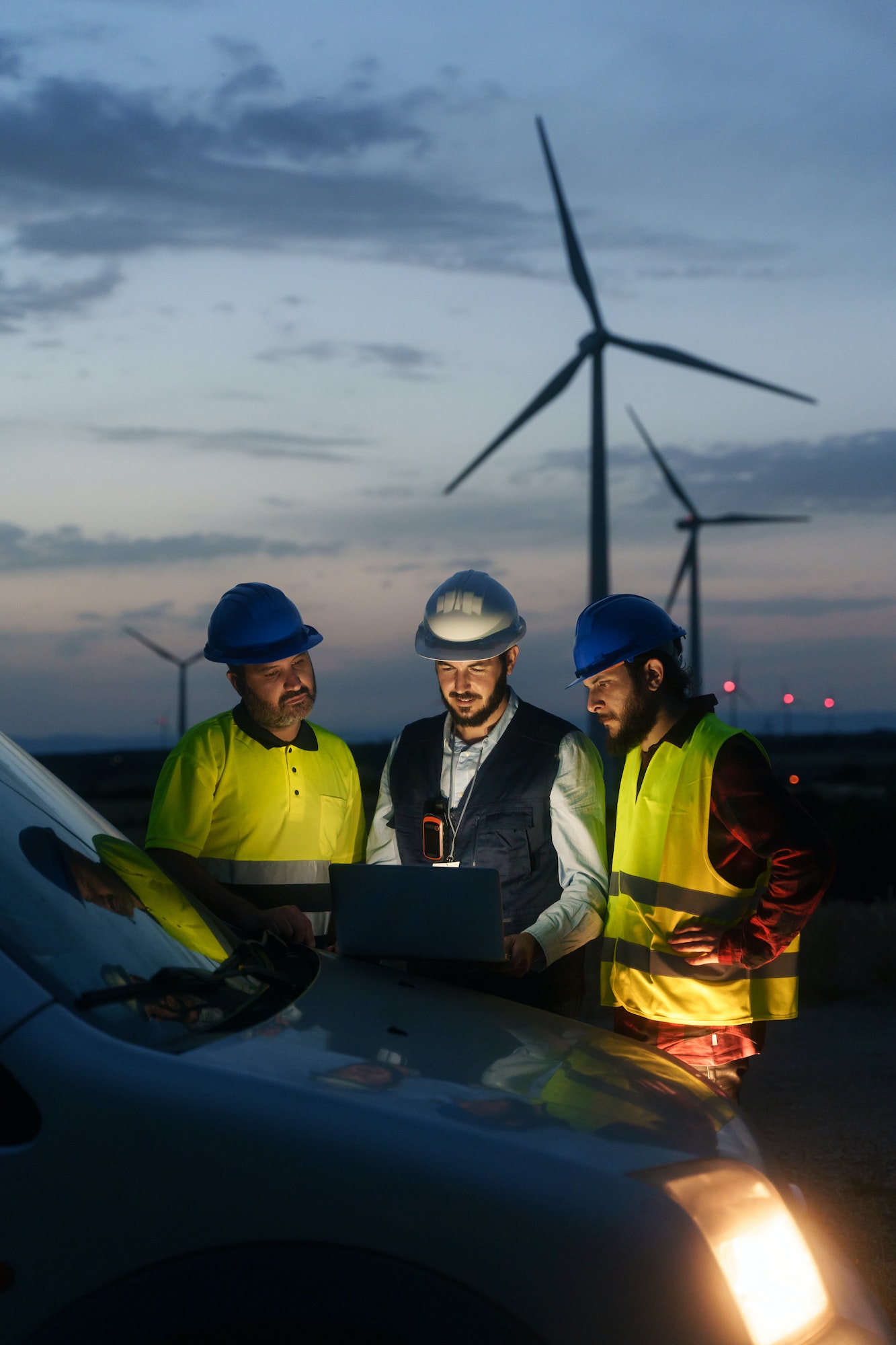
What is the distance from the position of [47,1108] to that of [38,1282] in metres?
0.23

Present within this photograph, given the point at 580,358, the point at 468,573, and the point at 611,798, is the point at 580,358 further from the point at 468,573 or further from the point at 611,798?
the point at 468,573

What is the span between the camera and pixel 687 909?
10.7 ft

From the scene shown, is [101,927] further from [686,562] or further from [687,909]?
[686,562]

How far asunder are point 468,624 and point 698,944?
4.08ft

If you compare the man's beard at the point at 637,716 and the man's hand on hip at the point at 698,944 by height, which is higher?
the man's beard at the point at 637,716

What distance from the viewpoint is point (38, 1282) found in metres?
1.69

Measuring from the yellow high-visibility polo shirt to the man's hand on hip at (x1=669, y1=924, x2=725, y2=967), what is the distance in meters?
1.15

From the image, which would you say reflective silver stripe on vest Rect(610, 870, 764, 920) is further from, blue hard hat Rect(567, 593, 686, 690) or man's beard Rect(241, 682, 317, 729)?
man's beard Rect(241, 682, 317, 729)

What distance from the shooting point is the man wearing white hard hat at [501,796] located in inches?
143

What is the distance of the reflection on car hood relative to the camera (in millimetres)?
1856

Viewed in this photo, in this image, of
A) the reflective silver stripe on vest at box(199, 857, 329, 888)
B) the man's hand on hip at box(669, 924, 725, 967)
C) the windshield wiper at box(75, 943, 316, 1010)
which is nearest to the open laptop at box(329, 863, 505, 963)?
the windshield wiper at box(75, 943, 316, 1010)

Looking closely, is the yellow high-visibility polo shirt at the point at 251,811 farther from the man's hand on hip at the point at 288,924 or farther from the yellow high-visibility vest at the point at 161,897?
the yellow high-visibility vest at the point at 161,897

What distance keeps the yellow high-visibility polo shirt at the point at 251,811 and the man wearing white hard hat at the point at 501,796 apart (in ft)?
0.75

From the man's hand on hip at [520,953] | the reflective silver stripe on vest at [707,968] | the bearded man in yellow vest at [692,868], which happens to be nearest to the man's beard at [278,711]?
the bearded man in yellow vest at [692,868]
